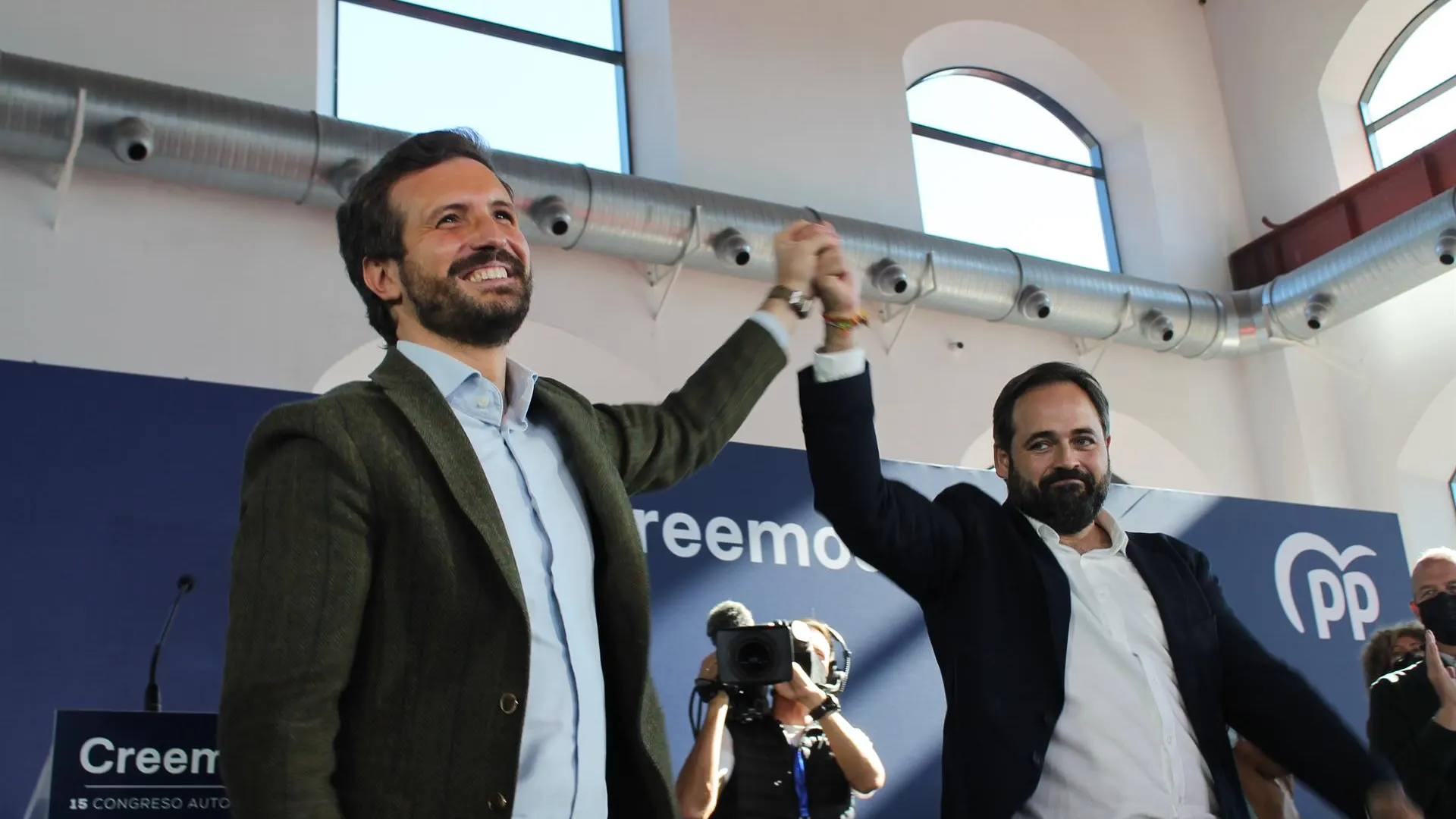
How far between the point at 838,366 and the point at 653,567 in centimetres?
237

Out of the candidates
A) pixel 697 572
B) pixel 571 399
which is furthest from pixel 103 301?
pixel 571 399

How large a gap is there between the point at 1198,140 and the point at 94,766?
913 centimetres

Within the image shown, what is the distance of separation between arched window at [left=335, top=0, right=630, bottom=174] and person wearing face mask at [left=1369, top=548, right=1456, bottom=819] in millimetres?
4756

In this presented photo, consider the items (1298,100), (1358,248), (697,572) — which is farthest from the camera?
(1298,100)

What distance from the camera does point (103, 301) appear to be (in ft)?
18.5

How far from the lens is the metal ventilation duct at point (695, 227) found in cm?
527

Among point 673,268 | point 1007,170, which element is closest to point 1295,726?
point 673,268

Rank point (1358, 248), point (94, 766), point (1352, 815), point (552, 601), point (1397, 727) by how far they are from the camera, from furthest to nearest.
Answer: point (1358, 248)
point (1397, 727)
point (1352, 815)
point (94, 766)
point (552, 601)

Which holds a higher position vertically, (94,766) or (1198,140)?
(1198,140)

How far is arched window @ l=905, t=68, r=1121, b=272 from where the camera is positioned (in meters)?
8.78

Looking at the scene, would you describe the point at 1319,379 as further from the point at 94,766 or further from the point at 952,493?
the point at 94,766

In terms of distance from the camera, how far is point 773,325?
2.00 meters

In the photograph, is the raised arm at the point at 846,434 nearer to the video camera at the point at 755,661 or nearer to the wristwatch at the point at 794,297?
the wristwatch at the point at 794,297

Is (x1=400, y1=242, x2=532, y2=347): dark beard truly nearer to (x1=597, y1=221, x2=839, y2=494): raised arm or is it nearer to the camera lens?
(x1=597, y1=221, x2=839, y2=494): raised arm
